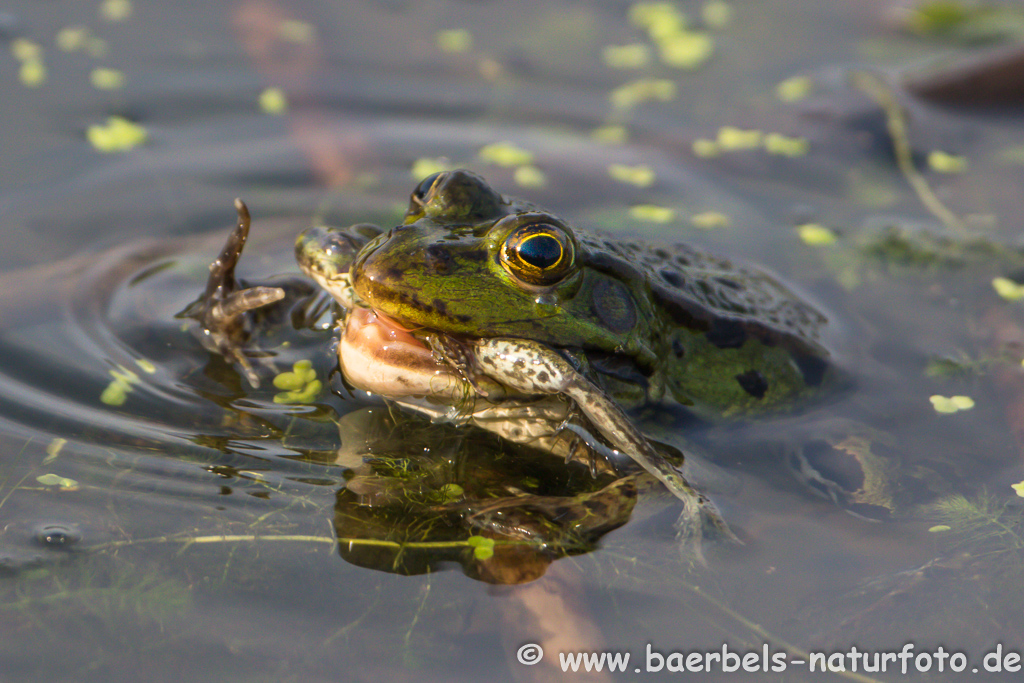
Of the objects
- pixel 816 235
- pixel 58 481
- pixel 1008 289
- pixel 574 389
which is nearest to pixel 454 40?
pixel 816 235

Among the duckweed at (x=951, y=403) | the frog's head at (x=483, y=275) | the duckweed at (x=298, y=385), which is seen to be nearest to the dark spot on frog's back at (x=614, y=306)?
the frog's head at (x=483, y=275)

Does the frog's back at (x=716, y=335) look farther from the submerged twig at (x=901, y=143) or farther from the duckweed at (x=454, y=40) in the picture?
the duckweed at (x=454, y=40)

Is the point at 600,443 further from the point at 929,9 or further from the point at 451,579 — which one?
the point at 929,9

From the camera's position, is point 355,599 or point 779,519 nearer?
point 355,599

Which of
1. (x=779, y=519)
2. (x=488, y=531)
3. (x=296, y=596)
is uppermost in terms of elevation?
(x=779, y=519)

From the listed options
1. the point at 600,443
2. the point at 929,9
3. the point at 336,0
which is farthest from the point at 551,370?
the point at 929,9

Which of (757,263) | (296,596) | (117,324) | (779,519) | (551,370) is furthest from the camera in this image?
(757,263)

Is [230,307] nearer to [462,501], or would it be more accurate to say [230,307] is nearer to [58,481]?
[58,481]
